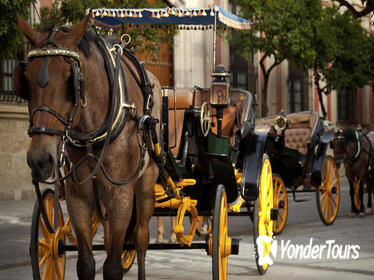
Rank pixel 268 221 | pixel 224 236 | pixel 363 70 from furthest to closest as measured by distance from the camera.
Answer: pixel 363 70 < pixel 268 221 < pixel 224 236

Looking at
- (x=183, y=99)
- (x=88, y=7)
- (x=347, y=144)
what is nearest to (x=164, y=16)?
(x=183, y=99)

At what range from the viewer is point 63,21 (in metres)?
16.6

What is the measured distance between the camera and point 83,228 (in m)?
4.61

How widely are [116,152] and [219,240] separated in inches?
68.8

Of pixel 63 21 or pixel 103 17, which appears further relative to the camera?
pixel 63 21

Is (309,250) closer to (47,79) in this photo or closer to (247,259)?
(247,259)

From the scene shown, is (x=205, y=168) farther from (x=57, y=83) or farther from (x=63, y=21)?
Answer: (x=63, y=21)

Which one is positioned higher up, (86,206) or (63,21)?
(63,21)

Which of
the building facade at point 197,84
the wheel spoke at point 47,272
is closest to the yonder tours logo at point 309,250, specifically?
the building facade at point 197,84

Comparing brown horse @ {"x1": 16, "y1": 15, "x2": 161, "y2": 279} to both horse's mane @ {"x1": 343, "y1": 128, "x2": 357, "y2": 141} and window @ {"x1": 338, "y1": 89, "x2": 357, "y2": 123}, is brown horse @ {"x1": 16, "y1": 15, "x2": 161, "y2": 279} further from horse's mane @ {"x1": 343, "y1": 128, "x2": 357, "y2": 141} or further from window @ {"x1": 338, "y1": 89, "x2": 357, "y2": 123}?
window @ {"x1": 338, "y1": 89, "x2": 357, "y2": 123}

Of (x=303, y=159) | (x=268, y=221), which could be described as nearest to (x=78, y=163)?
(x=268, y=221)

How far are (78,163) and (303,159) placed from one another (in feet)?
23.1

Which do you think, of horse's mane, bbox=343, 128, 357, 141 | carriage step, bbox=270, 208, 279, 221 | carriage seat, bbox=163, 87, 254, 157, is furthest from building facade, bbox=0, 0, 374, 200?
carriage step, bbox=270, 208, 279, 221

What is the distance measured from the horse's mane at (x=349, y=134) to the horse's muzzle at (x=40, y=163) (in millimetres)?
10521
